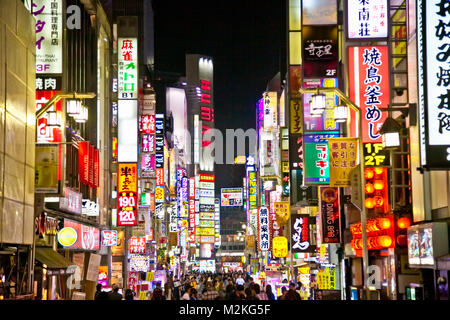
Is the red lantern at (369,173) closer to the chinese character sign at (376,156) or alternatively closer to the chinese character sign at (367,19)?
the chinese character sign at (376,156)

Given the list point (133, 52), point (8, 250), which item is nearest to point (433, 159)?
point (8, 250)

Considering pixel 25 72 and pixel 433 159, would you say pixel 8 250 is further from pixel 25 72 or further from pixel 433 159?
pixel 433 159

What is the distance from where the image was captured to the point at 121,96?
151 feet

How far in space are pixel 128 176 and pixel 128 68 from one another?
6430mm

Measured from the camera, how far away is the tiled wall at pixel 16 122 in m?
18.9

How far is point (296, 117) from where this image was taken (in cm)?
3838

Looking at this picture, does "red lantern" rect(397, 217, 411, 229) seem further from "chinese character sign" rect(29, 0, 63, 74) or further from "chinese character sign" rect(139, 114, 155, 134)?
"chinese character sign" rect(139, 114, 155, 134)

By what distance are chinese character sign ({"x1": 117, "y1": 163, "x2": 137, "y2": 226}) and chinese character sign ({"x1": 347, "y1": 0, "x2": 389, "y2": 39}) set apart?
71.9 ft

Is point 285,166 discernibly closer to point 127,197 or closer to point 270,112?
point 127,197

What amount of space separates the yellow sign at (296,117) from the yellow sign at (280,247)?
12232mm

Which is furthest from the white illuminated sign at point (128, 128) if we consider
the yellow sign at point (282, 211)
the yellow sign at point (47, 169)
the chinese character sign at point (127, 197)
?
the yellow sign at point (47, 169)

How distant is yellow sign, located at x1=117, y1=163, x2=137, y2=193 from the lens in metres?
43.8

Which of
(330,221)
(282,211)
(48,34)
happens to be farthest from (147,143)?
(48,34)
